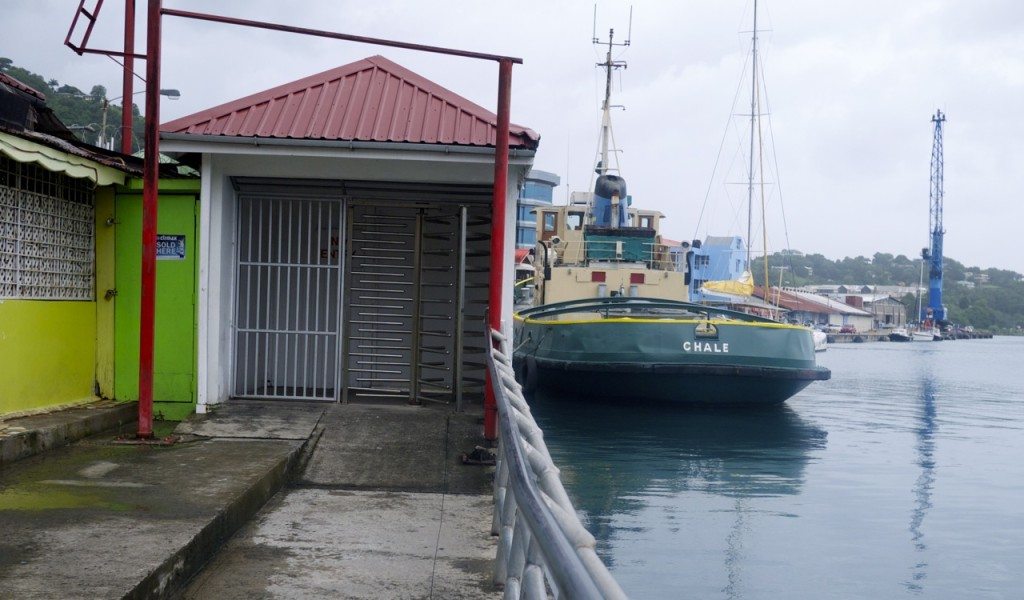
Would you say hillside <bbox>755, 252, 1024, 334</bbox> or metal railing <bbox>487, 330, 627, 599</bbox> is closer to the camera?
metal railing <bbox>487, 330, 627, 599</bbox>

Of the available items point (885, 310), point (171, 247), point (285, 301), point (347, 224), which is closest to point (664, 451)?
point (285, 301)

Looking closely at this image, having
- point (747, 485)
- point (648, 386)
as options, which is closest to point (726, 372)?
point (648, 386)

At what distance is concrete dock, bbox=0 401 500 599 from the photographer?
188 inches

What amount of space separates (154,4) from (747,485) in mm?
8818

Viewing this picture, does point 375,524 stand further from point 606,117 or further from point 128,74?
point 606,117

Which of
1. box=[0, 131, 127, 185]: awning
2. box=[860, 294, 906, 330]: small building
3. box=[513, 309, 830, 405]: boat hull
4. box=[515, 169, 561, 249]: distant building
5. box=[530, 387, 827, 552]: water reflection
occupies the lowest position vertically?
box=[860, 294, 906, 330]: small building

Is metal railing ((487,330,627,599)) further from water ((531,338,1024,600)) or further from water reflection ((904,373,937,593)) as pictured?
water reflection ((904,373,937,593))

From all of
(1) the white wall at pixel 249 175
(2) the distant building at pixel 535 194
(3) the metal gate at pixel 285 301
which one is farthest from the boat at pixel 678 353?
(2) the distant building at pixel 535 194

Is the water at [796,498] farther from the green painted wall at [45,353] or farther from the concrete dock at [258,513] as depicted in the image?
the green painted wall at [45,353]

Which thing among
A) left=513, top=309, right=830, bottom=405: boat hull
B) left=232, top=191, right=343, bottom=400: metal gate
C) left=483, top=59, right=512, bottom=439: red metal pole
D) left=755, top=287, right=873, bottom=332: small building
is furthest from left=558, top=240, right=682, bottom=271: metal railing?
left=755, top=287, right=873, bottom=332: small building

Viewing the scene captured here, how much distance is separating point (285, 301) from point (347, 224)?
1.67 metres

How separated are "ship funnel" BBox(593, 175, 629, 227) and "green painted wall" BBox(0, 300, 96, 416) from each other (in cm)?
1792

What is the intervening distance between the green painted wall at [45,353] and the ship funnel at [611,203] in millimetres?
17923

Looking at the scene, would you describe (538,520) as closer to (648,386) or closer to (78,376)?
(78,376)
